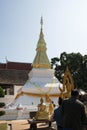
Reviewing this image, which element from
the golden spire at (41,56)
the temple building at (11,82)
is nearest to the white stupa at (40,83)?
the golden spire at (41,56)

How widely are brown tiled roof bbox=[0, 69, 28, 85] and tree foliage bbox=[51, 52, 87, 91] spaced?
5.88 m

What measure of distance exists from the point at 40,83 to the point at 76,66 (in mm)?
11349

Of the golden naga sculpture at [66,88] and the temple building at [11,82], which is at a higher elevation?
the temple building at [11,82]

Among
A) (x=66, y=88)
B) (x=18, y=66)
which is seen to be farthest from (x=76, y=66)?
(x=66, y=88)

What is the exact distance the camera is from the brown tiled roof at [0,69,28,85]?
34.1 m

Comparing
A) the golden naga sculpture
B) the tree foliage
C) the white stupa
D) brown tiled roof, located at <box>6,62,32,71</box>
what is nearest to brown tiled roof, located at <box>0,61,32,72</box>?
brown tiled roof, located at <box>6,62,32,71</box>

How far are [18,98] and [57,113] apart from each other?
20477mm

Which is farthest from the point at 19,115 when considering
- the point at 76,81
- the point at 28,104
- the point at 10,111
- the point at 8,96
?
the point at 76,81

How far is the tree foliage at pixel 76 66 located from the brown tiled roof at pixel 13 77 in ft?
19.3

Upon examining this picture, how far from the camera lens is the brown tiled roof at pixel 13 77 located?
34.1m

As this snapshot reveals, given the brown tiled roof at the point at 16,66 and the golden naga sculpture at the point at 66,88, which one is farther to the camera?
the brown tiled roof at the point at 16,66

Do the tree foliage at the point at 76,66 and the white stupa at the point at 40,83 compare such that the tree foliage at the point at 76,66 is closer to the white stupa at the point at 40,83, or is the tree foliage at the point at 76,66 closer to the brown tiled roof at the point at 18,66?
the brown tiled roof at the point at 18,66

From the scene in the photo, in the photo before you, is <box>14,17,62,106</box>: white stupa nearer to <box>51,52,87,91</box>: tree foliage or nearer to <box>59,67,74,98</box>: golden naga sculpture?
<box>51,52,87,91</box>: tree foliage

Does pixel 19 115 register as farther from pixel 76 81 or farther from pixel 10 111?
pixel 76 81
